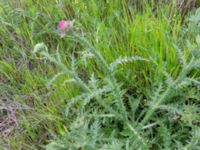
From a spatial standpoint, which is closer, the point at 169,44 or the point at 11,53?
the point at 169,44

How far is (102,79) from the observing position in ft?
5.02

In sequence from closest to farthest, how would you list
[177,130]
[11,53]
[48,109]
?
[177,130], [48,109], [11,53]

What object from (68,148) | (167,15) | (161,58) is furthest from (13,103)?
(167,15)

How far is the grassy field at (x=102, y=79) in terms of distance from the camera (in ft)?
4.28

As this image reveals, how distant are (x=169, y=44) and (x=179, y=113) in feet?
1.14

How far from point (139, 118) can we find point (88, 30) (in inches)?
23.0

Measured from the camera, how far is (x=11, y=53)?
1.85 meters

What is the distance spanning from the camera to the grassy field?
1.30 m

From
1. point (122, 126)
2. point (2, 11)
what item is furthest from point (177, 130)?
point (2, 11)

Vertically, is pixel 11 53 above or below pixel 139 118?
above

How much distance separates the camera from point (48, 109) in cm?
153

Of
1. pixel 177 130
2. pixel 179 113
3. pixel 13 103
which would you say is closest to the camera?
pixel 179 113

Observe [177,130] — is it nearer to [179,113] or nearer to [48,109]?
[179,113]

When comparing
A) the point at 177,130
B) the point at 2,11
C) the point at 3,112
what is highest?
the point at 2,11
